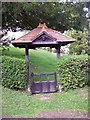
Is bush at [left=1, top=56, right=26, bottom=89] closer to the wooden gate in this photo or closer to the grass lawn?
the grass lawn

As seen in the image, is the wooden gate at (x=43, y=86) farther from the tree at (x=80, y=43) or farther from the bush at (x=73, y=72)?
the tree at (x=80, y=43)

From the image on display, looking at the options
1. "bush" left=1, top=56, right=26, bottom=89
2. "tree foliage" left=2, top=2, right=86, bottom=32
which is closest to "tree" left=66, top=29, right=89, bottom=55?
"tree foliage" left=2, top=2, right=86, bottom=32

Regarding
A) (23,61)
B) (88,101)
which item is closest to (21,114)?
(88,101)

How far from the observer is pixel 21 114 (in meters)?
5.94

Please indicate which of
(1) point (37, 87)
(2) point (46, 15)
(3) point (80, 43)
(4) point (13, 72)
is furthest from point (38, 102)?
(3) point (80, 43)

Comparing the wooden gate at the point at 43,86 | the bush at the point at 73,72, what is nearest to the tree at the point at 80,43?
the bush at the point at 73,72

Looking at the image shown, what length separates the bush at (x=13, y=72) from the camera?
804cm

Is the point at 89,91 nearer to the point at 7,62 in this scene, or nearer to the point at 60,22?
the point at 7,62

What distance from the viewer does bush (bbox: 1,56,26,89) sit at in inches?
316

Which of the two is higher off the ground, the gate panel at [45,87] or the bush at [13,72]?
the bush at [13,72]

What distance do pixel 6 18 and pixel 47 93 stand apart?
3916 millimetres

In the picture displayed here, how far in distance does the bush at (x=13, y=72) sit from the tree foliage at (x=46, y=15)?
6.97 ft

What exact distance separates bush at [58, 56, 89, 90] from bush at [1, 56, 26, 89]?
1301mm

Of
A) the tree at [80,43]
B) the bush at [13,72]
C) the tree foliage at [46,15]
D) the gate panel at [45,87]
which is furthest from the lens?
the tree at [80,43]
